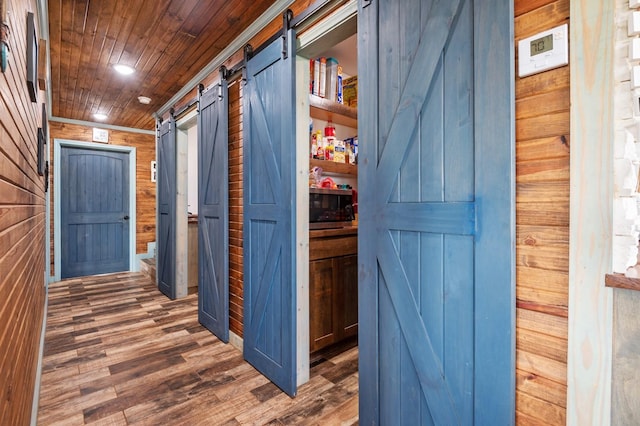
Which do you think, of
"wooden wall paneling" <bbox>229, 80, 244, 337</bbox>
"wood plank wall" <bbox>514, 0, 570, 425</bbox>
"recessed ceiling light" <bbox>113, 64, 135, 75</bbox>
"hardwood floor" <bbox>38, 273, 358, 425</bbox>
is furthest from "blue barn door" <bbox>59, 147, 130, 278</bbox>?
"wood plank wall" <bbox>514, 0, 570, 425</bbox>

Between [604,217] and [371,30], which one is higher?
[371,30]

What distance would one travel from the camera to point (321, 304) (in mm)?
2484

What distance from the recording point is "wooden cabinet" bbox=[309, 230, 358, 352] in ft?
7.99

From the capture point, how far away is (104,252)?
5.57 metres

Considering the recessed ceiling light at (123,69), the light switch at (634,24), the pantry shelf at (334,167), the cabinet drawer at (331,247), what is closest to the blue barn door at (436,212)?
the light switch at (634,24)

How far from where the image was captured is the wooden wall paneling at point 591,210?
86 cm

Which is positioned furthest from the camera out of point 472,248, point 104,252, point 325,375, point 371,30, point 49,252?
point 104,252

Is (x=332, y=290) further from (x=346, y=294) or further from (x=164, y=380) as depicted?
(x=164, y=380)

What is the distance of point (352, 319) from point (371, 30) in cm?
218

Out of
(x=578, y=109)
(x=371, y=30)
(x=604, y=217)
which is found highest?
(x=371, y=30)

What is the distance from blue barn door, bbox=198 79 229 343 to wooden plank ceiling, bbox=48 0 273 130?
16.1 inches

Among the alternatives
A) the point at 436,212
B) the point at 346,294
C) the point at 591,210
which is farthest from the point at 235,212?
the point at 591,210

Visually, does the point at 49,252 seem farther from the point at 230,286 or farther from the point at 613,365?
the point at 613,365

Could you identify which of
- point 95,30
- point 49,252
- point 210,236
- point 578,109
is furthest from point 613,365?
point 49,252
